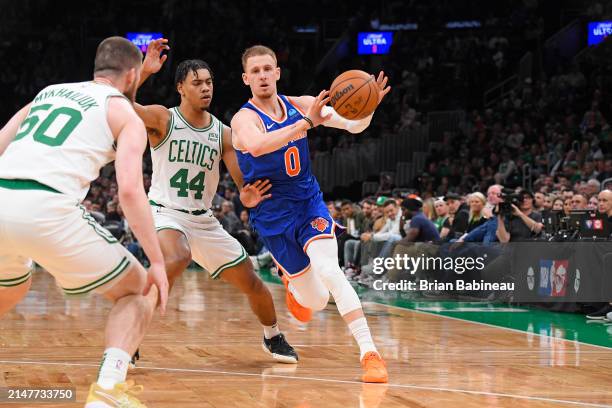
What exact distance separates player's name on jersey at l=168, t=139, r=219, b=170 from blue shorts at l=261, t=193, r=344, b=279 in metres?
0.74

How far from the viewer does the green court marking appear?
8234mm

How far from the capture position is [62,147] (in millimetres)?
3912

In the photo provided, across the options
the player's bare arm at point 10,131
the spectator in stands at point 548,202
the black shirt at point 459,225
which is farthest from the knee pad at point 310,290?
the black shirt at point 459,225

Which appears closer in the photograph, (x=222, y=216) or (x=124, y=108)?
(x=124, y=108)

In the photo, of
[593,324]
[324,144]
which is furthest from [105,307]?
[324,144]

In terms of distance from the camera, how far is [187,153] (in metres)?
6.39

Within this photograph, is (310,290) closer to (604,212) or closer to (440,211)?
(604,212)

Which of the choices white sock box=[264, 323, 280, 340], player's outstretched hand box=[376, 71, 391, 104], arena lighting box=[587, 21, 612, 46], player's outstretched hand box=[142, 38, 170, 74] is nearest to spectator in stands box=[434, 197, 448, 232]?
white sock box=[264, 323, 280, 340]

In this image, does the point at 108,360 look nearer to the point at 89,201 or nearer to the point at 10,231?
the point at 10,231

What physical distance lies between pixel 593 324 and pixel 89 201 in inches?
588

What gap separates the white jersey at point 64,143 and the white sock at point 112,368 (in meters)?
0.67

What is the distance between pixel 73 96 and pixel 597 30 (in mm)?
20012

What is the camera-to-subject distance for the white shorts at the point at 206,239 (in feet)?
20.7

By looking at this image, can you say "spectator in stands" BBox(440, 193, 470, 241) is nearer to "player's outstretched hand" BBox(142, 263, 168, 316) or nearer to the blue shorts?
the blue shorts
